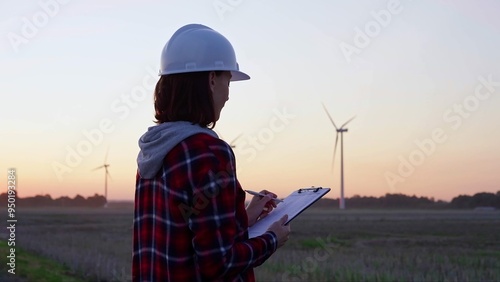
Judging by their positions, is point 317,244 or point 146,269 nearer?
→ point 146,269

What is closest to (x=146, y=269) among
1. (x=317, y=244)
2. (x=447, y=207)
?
(x=317, y=244)

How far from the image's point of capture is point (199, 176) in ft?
6.84

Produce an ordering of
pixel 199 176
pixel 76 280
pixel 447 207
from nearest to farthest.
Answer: pixel 199 176, pixel 76 280, pixel 447 207

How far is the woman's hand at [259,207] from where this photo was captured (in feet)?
8.20

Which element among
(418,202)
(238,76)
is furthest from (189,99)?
(418,202)

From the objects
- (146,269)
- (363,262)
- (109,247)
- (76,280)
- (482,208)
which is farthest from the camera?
(482,208)

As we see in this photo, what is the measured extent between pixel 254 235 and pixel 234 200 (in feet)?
0.78

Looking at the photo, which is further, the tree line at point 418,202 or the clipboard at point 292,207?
the tree line at point 418,202

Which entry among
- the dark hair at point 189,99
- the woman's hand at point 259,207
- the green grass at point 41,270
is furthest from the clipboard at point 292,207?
the green grass at point 41,270

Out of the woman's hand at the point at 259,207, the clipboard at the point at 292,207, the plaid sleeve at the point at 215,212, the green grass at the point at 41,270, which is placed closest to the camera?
the plaid sleeve at the point at 215,212

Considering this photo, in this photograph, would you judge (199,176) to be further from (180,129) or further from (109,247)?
(109,247)

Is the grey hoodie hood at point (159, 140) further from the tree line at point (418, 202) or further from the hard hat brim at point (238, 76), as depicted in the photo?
the tree line at point (418, 202)

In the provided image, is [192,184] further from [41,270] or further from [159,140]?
[41,270]

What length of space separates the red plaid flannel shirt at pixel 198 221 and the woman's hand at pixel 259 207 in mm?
220
